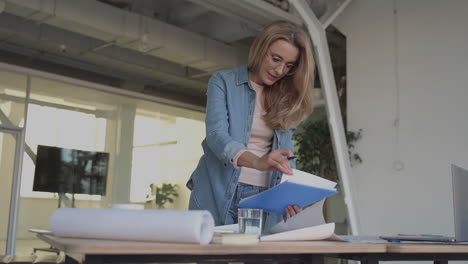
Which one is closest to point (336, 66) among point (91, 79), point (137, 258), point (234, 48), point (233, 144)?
point (234, 48)

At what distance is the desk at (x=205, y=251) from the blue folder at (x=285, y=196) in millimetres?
168

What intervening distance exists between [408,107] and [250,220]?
4.41 metres

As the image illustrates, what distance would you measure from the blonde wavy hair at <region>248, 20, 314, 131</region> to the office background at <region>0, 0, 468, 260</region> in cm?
362

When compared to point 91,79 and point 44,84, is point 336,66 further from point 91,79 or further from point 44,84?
point 44,84

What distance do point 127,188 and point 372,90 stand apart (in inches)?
157

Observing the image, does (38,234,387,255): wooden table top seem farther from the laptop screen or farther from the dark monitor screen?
the dark monitor screen

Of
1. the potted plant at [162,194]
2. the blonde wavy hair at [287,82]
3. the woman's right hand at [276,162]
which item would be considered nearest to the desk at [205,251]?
the woman's right hand at [276,162]

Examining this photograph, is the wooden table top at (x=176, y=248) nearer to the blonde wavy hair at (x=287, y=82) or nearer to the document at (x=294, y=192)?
the document at (x=294, y=192)

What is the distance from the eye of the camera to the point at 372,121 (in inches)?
218

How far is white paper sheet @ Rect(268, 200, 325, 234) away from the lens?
1.30 metres

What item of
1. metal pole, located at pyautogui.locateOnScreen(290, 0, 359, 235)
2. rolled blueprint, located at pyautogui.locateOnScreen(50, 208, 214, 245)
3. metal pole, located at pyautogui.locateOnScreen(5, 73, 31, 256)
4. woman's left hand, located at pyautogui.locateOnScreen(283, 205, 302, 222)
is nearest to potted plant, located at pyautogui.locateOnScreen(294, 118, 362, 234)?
metal pole, located at pyautogui.locateOnScreen(290, 0, 359, 235)

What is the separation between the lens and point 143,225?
0.86 meters

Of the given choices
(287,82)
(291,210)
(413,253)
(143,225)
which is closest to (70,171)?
(287,82)

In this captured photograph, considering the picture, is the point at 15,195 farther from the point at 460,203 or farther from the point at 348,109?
the point at 460,203
